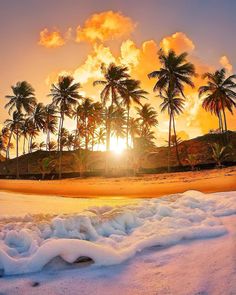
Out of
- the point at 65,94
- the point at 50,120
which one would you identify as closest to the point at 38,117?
the point at 50,120

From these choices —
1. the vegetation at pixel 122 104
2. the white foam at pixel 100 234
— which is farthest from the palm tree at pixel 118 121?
the white foam at pixel 100 234

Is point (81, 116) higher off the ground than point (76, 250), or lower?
higher

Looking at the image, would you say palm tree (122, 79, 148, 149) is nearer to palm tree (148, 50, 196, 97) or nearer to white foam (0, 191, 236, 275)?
palm tree (148, 50, 196, 97)

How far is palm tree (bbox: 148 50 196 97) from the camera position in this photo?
32625 mm

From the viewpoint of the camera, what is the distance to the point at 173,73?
1289 inches

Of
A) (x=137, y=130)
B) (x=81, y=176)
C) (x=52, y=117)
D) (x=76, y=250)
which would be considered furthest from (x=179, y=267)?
(x=52, y=117)

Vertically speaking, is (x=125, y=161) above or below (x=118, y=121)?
below

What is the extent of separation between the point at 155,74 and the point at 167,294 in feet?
108

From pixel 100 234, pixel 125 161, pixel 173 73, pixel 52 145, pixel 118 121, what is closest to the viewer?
pixel 100 234

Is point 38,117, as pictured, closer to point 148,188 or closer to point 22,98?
point 22,98

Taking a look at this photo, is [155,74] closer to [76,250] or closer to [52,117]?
[52,117]

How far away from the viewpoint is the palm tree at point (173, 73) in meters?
32.6

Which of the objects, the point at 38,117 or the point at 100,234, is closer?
the point at 100,234

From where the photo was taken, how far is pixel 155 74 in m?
33.3
